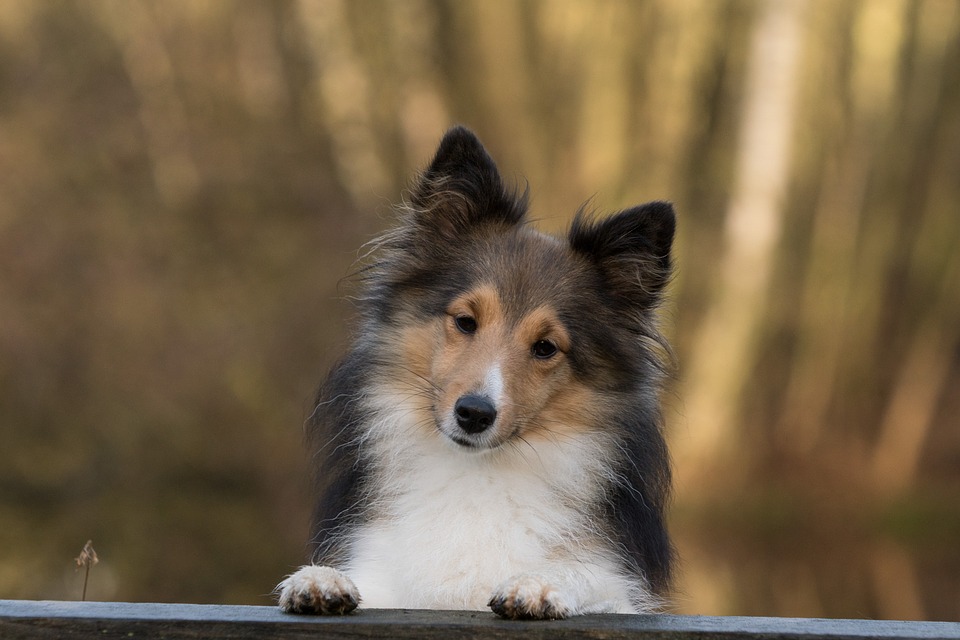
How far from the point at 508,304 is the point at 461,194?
45cm

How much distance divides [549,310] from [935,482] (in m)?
12.2

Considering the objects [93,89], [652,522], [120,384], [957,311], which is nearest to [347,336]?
[652,522]

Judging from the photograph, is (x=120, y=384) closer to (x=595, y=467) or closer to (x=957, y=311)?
(x=595, y=467)

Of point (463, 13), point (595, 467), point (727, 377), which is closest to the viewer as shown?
point (595, 467)

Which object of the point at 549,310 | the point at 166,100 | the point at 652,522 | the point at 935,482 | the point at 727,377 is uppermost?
the point at 166,100

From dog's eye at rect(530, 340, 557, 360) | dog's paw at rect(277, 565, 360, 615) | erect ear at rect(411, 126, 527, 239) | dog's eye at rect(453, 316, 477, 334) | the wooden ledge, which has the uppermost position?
erect ear at rect(411, 126, 527, 239)

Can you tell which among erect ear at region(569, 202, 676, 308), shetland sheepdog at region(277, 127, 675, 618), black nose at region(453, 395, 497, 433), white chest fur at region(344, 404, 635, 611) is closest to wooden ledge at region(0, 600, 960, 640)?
white chest fur at region(344, 404, 635, 611)

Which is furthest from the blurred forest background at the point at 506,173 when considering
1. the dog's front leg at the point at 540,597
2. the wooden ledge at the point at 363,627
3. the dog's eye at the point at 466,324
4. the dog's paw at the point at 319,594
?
the wooden ledge at the point at 363,627

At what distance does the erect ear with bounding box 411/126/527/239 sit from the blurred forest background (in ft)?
26.8

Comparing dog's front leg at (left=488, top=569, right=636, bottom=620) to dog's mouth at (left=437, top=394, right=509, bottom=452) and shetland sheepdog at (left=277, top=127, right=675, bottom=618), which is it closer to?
shetland sheepdog at (left=277, top=127, right=675, bottom=618)

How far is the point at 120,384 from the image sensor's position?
1228 centimetres

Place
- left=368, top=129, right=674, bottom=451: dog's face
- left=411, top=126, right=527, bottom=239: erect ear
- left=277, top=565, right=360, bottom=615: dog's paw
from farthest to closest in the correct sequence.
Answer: left=411, top=126, right=527, bottom=239: erect ear
left=368, top=129, right=674, bottom=451: dog's face
left=277, top=565, right=360, bottom=615: dog's paw

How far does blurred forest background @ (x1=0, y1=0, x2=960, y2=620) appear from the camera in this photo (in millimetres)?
12289

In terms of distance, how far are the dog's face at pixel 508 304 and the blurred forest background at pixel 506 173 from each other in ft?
26.8
